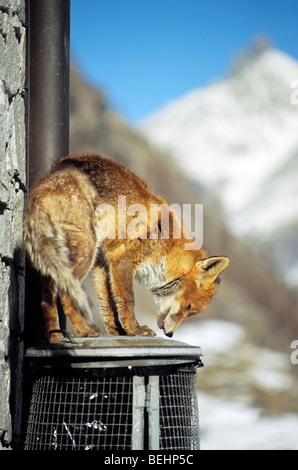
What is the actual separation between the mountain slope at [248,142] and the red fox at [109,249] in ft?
44.1

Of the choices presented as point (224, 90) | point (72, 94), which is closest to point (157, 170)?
point (72, 94)

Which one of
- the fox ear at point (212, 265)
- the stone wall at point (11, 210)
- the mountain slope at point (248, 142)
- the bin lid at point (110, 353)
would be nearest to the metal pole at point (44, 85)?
the stone wall at point (11, 210)

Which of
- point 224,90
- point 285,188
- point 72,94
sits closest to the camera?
point 72,94

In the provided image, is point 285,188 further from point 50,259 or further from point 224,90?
point 50,259

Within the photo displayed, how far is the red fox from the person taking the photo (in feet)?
13.0

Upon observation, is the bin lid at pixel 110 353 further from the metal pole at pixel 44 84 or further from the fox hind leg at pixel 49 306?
the metal pole at pixel 44 84

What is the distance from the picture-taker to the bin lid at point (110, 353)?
337cm

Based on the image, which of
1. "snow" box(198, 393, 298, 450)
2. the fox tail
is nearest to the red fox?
the fox tail

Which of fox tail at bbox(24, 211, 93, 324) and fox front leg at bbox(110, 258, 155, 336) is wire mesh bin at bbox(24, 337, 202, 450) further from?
fox front leg at bbox(110, 258, 155, 336)

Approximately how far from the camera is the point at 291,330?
503 inches

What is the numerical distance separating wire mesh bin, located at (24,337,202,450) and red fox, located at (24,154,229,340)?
0.35m

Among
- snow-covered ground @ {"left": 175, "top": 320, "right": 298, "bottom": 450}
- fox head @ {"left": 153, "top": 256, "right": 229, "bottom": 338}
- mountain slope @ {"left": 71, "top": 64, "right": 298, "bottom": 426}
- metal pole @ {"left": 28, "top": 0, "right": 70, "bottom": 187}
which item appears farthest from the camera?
mountain slope @ {"left": 71, "top": 64, "right": 298, "bottom": 426}

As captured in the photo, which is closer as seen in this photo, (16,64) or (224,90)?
(16,64)

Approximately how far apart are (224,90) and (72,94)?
2420 cm
